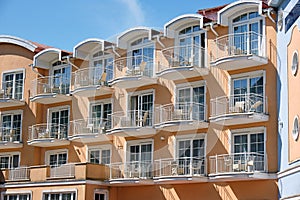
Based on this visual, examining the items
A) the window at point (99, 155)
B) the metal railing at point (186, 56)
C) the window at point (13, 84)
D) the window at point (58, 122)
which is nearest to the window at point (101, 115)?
the window at point (99, 155)

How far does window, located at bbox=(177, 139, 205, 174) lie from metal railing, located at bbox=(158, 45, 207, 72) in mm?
3369

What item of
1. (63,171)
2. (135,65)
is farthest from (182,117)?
(63,171)

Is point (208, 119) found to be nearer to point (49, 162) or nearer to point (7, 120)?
point (49, 162)

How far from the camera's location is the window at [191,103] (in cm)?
2436

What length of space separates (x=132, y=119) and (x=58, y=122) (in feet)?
17.5

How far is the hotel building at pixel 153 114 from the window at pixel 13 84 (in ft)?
0.20

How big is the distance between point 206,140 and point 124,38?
22.4 feet

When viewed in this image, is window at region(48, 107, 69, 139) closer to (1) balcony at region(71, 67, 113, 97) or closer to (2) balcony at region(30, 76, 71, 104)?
(2) balcony at region(30, 76, 71, 104)

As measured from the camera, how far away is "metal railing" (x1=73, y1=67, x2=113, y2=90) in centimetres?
2775

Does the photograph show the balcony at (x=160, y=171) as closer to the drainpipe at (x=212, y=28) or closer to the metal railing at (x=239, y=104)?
the metal railing at (x=239, y=104)

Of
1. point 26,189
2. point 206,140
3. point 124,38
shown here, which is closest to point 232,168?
point 206,140

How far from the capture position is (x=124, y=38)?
2741 cm

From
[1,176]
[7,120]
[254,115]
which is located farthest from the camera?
[7,120]

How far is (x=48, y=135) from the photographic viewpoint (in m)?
29.0
